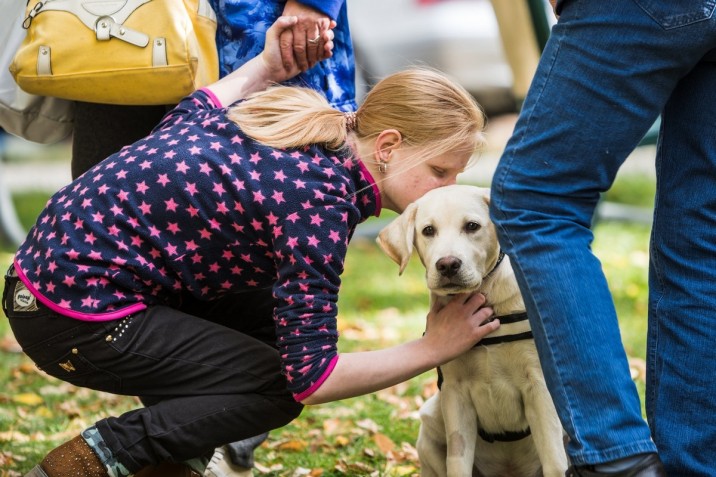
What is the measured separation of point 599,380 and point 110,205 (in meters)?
1.32

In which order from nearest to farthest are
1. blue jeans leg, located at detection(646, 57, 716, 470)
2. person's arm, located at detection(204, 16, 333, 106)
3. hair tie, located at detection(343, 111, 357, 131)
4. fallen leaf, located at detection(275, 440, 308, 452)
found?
1. blue jeans leg, located at detection(646, 57, 716, 470)
2. hair tie, located at detection(343, 111, 357, 131)
3. person's arm, located at detection(204, 16, 333, 106)
4. fallen leaf, located at detection(275, 440, 308, 452)

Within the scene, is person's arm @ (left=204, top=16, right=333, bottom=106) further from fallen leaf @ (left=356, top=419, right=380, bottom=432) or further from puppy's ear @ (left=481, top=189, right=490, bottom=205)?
fallen leaf @ (left=356, top=419, right=380, bottom=432)

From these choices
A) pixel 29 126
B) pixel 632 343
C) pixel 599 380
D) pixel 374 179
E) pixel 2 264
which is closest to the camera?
pixel 599 380

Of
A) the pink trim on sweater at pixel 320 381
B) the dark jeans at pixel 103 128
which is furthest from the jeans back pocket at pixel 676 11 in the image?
the dark jeans at pixel 103 128

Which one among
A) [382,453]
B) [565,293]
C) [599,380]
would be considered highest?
[565,293]

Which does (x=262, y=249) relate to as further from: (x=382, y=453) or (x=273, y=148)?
(x=382, y=453)

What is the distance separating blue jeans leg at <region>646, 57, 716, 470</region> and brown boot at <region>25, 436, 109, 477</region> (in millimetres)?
1412

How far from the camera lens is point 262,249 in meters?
2.64

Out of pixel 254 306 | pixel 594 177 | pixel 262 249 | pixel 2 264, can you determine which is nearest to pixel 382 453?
pixel 254 306

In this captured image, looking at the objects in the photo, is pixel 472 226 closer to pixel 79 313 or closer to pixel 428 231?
pixel 428 231

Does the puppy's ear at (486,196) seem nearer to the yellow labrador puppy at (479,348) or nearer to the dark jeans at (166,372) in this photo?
the yellow labrador puppy at (479,348)

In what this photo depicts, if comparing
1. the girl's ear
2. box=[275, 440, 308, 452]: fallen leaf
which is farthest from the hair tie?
box=[275, 440, 308, 452]: fallen leaf

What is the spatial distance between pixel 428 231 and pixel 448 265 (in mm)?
201

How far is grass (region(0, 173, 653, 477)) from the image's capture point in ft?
11.6
